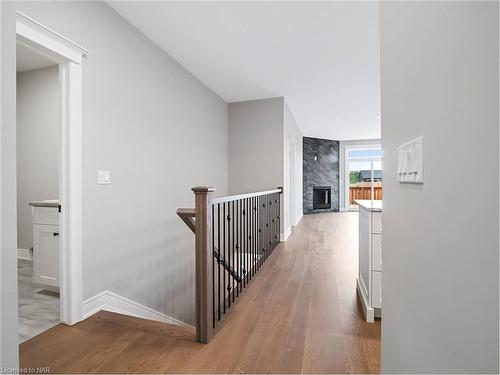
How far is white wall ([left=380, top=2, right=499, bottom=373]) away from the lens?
15.7 inches

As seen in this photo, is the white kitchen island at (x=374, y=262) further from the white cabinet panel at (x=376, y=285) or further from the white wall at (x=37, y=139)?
the white wall at (x=37, y=139)

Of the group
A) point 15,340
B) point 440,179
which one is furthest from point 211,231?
point 440,179

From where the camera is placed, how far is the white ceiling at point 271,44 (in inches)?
94.5

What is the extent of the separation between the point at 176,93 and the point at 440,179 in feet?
11.3

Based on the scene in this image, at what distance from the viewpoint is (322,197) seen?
980 centimetres

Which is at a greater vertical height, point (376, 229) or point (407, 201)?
point (407, 201)

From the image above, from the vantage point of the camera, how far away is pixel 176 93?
344 centimetres

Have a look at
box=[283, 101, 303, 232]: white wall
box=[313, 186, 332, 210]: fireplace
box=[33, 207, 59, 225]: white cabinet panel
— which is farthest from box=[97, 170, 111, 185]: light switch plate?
box=[313, 186, 332, 210]: fireplace

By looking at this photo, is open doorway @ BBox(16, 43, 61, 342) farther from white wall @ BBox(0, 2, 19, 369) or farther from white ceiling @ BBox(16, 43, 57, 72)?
white wall @ BBox(0, 2, 19, 369)

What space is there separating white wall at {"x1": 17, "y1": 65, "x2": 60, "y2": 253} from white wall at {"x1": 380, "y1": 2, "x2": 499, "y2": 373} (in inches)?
165

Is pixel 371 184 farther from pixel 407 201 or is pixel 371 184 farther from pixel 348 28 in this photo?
pixel 407 201

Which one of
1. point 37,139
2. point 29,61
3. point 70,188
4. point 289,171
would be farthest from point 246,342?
point 289,171

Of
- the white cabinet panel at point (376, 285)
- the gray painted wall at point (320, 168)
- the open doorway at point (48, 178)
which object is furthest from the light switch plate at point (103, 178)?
the gray painted wall at point (320, 168)

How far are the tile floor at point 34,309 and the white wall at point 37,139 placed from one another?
49.2 inches
